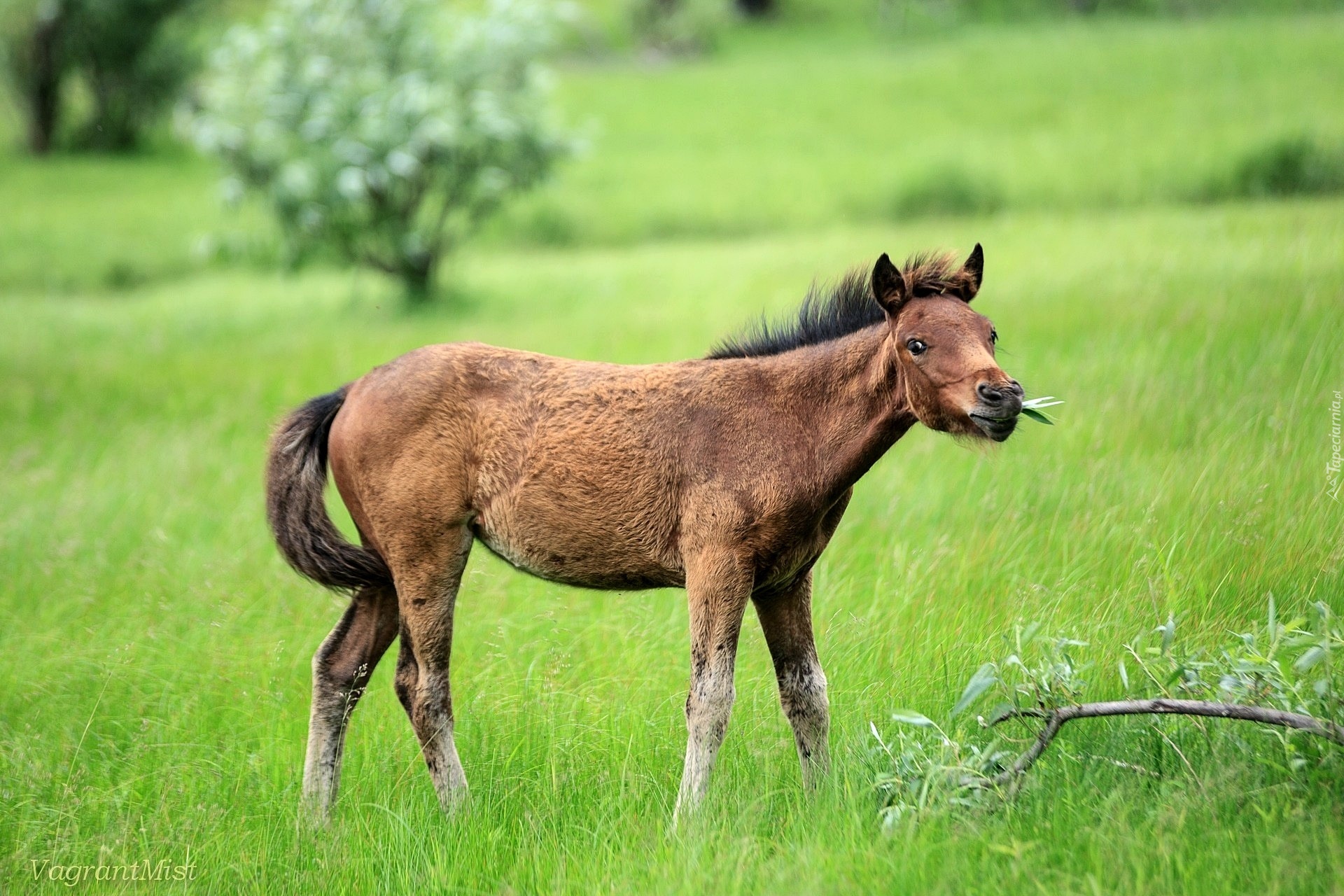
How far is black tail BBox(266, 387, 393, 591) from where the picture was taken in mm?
4867

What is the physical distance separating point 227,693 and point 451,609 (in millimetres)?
1703

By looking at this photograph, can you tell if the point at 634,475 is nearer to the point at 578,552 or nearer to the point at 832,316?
the point at 578,552

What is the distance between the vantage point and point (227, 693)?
576 cm

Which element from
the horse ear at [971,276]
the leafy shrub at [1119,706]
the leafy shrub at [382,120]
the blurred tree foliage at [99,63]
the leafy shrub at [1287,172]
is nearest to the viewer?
the leafy shrub at [1119,706]

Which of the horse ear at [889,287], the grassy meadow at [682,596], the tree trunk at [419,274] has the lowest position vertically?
the tree trunk at [419,274]

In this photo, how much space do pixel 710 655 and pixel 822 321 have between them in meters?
1.39

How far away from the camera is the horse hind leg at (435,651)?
4.66m

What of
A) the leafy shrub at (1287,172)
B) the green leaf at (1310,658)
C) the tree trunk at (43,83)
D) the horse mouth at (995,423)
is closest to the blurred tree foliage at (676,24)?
the tree trunk at (43,83)

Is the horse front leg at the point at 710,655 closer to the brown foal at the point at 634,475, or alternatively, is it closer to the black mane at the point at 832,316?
the brown foal at the point at 634,475

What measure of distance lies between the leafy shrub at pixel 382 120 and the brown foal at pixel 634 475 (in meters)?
10.8

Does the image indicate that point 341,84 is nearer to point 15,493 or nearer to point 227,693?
point 15,493

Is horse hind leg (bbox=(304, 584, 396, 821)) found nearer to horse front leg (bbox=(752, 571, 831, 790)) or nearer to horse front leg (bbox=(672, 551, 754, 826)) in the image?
horse front leg (bbox=(672, 551, 754, 826))

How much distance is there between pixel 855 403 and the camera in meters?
4.27

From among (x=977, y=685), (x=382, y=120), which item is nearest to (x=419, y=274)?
(x=382, y=120)
